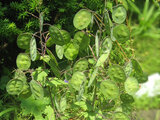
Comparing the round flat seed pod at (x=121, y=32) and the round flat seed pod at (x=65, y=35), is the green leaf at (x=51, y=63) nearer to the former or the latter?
the round flat seed pod at (x=65, y=35)

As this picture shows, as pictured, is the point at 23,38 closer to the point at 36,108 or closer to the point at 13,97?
the point at 36,108

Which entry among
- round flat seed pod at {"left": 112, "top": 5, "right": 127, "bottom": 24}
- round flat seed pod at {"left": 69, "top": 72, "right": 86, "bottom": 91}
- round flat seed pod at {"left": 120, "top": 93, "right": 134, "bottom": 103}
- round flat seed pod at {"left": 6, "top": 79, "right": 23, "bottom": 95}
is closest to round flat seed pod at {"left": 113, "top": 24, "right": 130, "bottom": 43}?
round flat seed pod at {"left": 112, "top": 5, "right": 127, "bottom": 24}

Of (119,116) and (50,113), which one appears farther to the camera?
(50,113)

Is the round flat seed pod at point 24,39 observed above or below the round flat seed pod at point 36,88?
above

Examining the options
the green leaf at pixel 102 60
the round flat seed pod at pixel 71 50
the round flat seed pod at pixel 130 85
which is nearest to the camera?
the green leaf at pixel 102 60

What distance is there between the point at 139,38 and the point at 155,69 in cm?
67

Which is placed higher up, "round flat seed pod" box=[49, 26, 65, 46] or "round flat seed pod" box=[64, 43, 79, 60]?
"round flat seed pod" box=[49, 26, 65, 46]

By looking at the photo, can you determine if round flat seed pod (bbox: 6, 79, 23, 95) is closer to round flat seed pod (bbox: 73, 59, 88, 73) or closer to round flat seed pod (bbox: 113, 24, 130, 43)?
round flat seed pod (bbox: 73, 59, 88, 73)

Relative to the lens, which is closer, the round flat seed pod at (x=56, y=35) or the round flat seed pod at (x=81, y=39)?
the round flat seed pod at (x=56, y=35)

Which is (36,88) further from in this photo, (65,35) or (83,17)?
(83,17)

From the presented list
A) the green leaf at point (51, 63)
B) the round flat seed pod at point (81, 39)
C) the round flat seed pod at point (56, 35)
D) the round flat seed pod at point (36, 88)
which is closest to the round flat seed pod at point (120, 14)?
the round flat seed pod at point (81, 39)

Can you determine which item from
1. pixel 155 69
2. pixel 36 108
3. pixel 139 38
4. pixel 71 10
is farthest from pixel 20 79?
pixel 139 38

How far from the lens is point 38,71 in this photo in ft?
4.67

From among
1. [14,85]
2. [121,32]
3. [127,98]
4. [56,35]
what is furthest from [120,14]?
[14,85]
